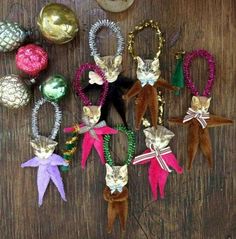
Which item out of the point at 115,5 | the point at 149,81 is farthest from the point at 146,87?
the point at 115,5

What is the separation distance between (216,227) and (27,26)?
370 millimetres

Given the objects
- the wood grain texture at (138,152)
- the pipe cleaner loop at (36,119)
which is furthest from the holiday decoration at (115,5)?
the pipe cleaner loop at (36,119)

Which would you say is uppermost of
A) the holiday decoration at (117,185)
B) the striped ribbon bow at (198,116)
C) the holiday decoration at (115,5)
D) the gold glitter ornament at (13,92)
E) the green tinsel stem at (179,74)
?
the holiday decoration at (115,5)

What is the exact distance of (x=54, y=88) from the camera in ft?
2.02

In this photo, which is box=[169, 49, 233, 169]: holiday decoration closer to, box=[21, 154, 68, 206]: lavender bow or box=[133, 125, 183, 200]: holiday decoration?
box=[133, 125, 183, 200]: holiday decoration

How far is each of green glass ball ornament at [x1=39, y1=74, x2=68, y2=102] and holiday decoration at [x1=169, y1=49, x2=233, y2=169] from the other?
5.8 inches

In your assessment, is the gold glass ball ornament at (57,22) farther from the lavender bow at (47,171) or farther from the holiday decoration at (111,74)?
the lavender bow at (47,171)

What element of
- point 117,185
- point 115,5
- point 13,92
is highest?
point 115,5

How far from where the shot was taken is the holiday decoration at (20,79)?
62cm

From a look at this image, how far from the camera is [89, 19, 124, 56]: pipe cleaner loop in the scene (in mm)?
640

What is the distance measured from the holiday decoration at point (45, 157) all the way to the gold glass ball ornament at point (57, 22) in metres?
→ 0.09

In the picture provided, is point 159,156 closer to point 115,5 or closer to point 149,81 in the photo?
point 149,81

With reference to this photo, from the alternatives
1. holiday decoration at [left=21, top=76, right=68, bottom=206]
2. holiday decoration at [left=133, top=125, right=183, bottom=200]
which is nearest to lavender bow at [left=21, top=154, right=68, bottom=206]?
holiday decoration at [left=21, top=76, right=68, bottom=206]

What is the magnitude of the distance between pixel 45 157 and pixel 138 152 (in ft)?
0.40
